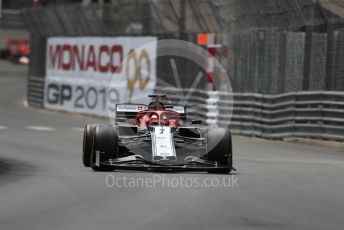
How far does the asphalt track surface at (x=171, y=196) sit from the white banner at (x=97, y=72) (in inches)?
416

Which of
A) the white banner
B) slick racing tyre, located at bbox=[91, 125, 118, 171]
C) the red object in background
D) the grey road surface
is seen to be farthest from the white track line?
the red object in background

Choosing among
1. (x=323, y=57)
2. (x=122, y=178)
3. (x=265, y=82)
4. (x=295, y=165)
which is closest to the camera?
(x=122, y=178)

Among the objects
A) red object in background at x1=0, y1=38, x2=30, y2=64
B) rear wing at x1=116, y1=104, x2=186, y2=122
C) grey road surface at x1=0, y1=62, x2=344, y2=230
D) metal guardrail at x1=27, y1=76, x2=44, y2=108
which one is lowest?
grey road surface at x1=0, y1=62, x2=344, y2=230

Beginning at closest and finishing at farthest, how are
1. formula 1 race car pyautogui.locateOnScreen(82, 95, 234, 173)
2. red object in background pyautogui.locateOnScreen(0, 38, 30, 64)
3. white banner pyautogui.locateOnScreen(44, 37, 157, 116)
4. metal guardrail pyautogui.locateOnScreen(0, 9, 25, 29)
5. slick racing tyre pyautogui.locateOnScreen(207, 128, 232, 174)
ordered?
formula 1 race car pyautogui.locateOnScreen(82, 95, 234, 173)
slick racing tyre pyautogui.locateOnScreen(207, 128, 232, 174)
white banner pyautogui.locateOnScreen(44, 37, 157, 116)
red object in background pyautogui.locateOnScreen(0, 38, 30, 64)
metal guardrail pyautogui.locateOnScreen(0, 9, 25, 29)

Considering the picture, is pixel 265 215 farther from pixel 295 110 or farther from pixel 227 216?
pixel 295 110

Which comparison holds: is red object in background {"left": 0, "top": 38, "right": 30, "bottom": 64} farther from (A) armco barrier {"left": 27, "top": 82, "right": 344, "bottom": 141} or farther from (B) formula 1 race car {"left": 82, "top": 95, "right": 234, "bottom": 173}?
(B) formula 1 race car {"left": 82, "top": 95, "right": 234, "bottom": 173}

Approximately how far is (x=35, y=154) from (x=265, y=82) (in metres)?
7.62

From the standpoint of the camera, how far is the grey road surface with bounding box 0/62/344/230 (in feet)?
30.1

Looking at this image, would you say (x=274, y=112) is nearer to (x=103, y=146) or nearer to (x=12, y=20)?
(x=103, y=146)

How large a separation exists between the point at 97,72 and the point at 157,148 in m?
18.7

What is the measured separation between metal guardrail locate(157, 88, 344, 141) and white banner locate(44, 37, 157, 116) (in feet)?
11.2

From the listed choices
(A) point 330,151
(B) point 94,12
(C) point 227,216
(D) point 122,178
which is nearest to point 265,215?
(C) point 227,216

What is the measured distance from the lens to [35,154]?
55.9 feet

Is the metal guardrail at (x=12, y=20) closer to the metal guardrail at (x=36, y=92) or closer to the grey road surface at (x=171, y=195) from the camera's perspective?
the metal guardrail at (x=36, y=92)
